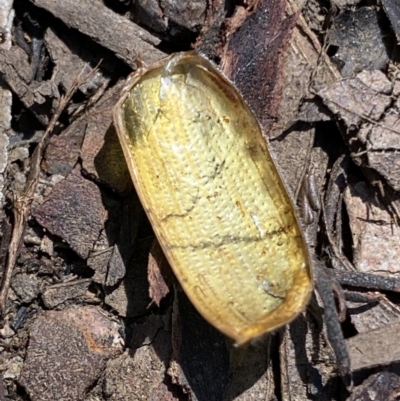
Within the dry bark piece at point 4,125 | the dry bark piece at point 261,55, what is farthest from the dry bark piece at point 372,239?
the dry bark piece at point 4,125

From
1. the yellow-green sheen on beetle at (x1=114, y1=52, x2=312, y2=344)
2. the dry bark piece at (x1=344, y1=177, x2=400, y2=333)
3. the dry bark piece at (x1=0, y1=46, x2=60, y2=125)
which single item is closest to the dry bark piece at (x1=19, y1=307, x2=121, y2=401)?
the yellow-green sheen on beetle at (x1=114, y1=52, x2=312, y2=344)

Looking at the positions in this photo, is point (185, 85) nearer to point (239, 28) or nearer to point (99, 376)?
point (239, 28)

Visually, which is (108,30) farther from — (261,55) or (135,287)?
(135,287)

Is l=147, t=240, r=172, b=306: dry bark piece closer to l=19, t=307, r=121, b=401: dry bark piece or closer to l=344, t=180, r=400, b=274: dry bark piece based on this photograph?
l=19, t=307, r=121, b=401: dry bark piece

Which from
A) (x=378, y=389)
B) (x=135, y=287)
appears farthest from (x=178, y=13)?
(x=378, y=389)

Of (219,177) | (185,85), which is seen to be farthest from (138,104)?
(219,177)

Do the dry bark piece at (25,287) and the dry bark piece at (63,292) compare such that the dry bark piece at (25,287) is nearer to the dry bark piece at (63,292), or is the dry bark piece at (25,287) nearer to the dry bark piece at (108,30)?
the dry bark piece at (63,292)
